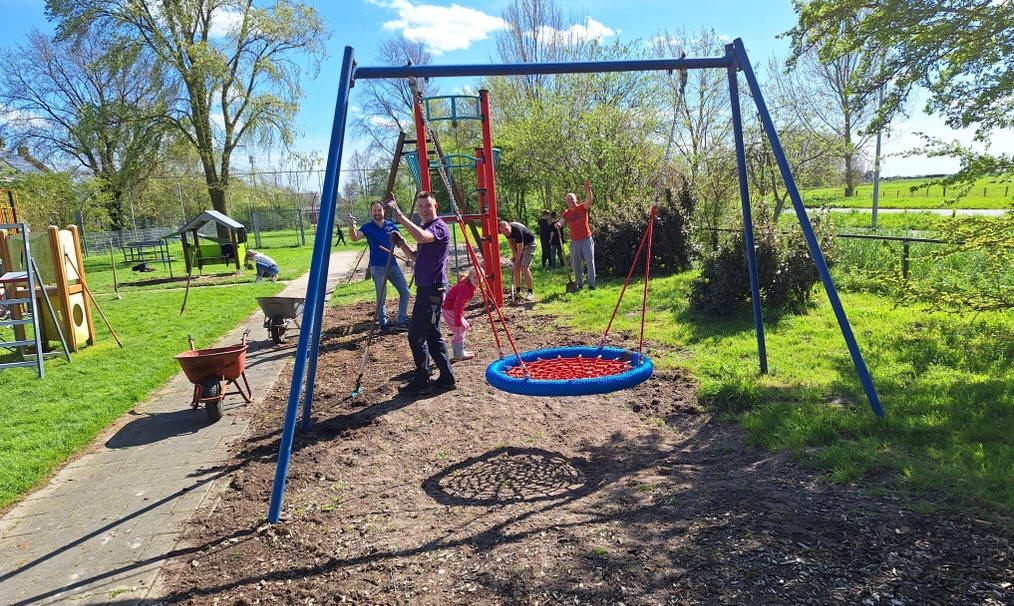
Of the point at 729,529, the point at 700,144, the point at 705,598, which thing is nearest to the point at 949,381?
the point at 729,529

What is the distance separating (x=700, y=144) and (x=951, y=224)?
11.0 metres

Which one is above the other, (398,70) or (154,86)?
(154,86)

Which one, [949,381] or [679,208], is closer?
[949,381]

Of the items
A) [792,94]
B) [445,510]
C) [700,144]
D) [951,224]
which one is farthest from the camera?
[792,94]

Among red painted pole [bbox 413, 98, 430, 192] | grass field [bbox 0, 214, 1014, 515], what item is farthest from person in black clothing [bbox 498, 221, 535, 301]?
red painted pole [bbox 413, 98, 430, 192]

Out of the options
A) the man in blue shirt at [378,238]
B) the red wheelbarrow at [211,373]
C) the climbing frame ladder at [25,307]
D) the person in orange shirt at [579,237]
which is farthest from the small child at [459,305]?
the climbing frame ladder at [25,307]

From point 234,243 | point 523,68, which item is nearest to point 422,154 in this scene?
point 523,68

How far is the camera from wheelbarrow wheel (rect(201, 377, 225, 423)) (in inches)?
215

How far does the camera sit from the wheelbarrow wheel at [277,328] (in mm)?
8617

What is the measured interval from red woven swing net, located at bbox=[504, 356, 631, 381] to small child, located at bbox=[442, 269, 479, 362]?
992mm

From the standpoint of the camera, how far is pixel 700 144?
52.2ft

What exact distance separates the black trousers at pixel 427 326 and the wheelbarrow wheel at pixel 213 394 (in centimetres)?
181

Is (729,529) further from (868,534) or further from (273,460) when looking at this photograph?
(273,460)

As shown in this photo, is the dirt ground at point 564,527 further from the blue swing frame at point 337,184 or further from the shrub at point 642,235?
the shrub at point 642,235
